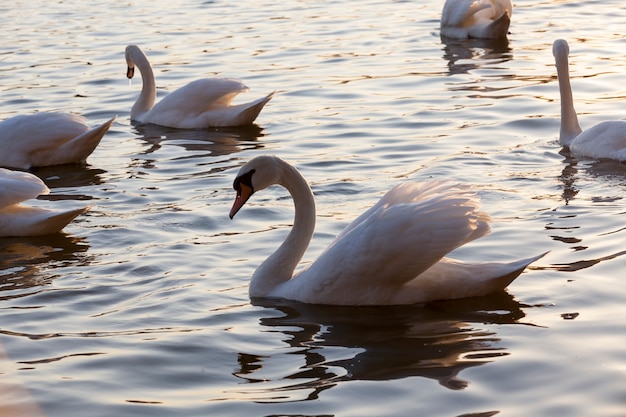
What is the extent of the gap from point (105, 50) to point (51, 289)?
32.9ft

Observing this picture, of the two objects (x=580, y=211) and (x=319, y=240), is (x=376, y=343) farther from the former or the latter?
(x=580, y=211)

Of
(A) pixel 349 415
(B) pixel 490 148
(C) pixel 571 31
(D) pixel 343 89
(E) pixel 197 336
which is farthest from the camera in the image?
(C) pixel 571 31

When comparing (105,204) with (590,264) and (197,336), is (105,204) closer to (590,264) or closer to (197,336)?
(197,336)

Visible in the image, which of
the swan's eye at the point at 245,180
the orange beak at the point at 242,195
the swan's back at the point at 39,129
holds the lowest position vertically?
the swan's back at the point at 39,129

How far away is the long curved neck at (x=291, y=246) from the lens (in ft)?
25.1

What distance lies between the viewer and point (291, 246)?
775cm

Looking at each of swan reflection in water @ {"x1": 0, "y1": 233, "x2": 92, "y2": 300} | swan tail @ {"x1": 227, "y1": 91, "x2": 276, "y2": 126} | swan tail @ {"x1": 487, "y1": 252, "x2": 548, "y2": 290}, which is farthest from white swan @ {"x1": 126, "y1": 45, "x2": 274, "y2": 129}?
A: swan tail @ {"x1": 487, "y1": 252, "x2": 548, "y2": 290}

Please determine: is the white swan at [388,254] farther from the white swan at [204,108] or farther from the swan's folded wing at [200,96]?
the swan's folded wing at [200,96]

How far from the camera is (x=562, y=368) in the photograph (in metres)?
6.16

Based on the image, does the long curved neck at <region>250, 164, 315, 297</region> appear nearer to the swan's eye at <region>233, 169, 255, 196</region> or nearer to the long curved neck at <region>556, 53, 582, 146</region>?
the swan's eye at <region>233, 169, 255, 196</region>

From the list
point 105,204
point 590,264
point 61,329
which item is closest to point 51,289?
point 61,329

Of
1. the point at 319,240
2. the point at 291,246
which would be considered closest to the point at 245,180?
the point at 291,246

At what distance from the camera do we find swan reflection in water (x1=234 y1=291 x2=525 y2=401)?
6242mm

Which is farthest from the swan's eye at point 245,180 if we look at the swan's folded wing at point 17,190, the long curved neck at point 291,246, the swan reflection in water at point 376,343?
the swan's folded wing at point 17,190
